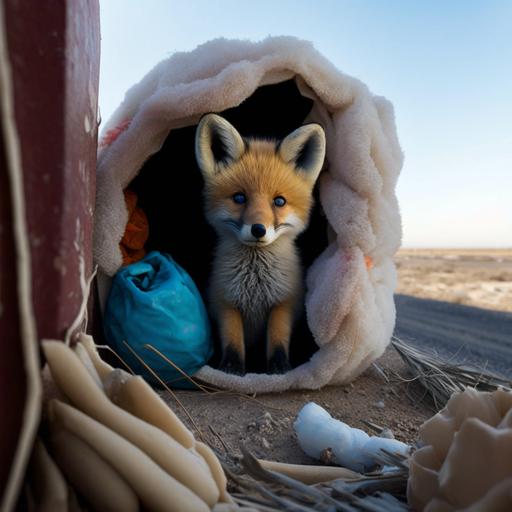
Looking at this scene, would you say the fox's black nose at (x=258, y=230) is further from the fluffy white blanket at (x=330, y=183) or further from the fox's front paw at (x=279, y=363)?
the fox's front paw at (x=279, y=363)

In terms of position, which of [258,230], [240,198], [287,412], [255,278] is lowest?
[287,412]

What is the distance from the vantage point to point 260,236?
2211mm

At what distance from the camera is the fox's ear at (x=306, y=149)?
94.7 inches

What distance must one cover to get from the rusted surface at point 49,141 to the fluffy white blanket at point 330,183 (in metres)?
1.36

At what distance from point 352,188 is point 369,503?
1.71m

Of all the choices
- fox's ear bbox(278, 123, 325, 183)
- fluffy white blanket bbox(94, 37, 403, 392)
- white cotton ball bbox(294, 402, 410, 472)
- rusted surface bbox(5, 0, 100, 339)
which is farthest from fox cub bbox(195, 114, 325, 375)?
rusted surface bbox(5, 0, 100, 339)

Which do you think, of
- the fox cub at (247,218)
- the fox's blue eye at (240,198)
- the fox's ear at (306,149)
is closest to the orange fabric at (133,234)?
the fox cub at (247,218)

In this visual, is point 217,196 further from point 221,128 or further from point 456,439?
point 456,439

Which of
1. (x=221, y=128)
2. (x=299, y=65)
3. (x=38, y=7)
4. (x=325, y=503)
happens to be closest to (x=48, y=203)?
(x=38, y=7)

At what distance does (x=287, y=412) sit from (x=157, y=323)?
71 cm

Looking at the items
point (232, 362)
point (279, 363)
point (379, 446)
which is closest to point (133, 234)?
point (232, 362)

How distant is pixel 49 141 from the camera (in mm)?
758

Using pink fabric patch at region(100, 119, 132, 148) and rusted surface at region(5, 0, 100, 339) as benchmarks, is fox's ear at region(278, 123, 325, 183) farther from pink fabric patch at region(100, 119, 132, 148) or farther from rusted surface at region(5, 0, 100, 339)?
rusted surface at region(5, 0, 100, 339)

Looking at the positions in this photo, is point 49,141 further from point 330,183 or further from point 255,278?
point 330,183
